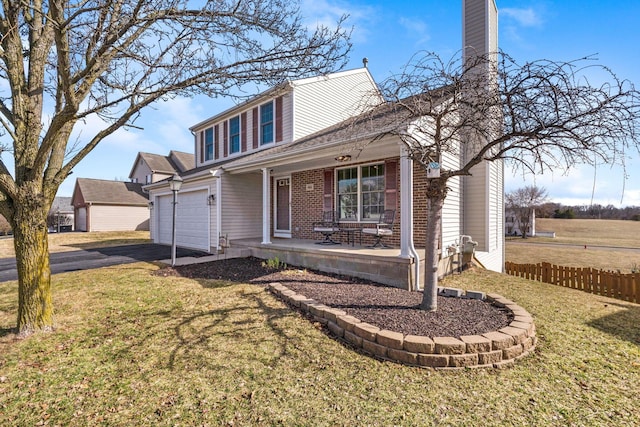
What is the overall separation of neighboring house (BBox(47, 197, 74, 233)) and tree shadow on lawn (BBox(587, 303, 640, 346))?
3467 centimetres

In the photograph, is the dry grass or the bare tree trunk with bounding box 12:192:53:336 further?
the dry grass

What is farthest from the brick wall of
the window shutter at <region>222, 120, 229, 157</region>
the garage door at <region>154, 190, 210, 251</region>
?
the window shutter at <region>222, 120, 229, 157</region>

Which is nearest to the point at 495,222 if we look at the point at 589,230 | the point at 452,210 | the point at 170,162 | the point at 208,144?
the point at 452,210

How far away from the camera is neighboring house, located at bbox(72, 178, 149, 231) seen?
2442 centimetres

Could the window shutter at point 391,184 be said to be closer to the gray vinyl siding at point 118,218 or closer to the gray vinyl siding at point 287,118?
the gray vinyl siding at point 287,118

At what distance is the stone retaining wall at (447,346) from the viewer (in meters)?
3.27

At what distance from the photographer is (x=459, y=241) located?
8.27 meters

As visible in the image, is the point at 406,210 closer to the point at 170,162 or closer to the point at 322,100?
the point at 322,100

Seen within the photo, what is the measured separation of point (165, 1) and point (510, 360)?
5836 mm

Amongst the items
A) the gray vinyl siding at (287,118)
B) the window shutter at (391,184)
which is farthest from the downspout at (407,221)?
the gray vinyl siding at (287,118)

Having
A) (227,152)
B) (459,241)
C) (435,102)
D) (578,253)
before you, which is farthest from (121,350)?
(578,253)

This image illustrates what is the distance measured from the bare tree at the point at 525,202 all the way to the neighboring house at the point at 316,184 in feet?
74.8

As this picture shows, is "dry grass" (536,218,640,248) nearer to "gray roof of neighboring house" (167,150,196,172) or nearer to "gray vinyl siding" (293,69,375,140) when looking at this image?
"gray vinyl siding" (293,69,375,140)

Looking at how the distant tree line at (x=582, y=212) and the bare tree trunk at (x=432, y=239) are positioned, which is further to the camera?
the distant tree line at (x=582, y=212)
